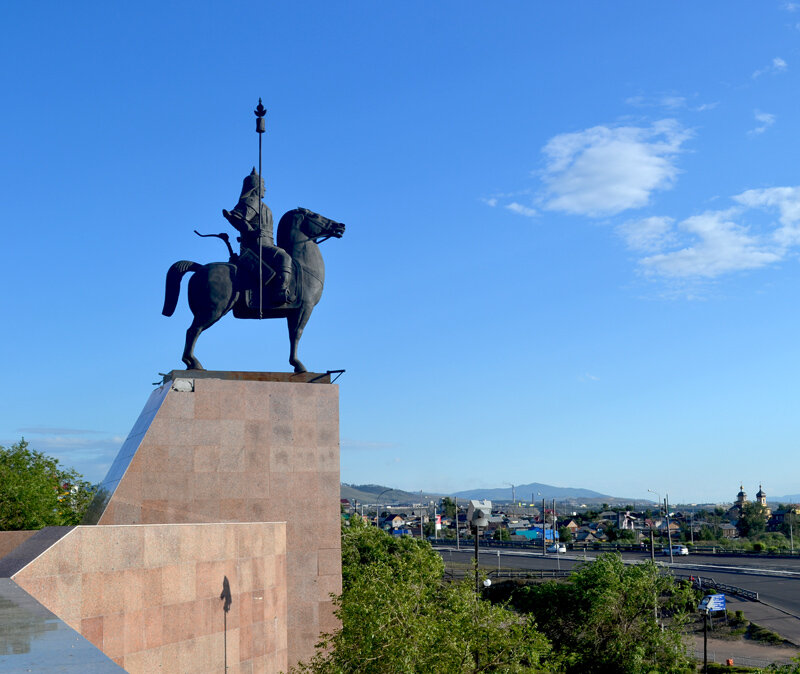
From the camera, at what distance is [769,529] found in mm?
183000

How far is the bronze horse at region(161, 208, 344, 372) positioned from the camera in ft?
82.9

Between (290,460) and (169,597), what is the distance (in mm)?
7875

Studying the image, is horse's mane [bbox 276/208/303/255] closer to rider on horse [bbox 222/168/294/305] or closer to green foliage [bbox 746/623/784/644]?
rider on horse [bbox 222/168/294/305]

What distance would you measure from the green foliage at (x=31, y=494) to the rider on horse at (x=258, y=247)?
18223 mm

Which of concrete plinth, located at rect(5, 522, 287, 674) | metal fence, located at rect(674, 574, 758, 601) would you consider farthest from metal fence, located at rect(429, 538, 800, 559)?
concrete plinth, located at rect(5, 522, 287, 674)

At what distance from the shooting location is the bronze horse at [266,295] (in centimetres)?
2527

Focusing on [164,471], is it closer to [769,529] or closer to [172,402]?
[172,402]

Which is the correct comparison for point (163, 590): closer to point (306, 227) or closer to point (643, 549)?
point (306, 227)

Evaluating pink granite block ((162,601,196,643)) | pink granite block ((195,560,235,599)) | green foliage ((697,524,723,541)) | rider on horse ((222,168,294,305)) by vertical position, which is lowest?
green foliage ((697,524,723,541))

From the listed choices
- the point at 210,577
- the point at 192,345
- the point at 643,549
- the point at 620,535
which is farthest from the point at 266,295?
the point at 620,535

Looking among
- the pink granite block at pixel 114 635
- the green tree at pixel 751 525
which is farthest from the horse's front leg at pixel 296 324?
the green tree at pixel 751 525

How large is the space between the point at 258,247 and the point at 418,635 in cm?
1425

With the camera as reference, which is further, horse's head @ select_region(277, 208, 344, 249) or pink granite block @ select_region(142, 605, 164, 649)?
horse's head @ select_region(277, 208, 344, 249)

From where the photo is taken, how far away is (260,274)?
26.0 m
